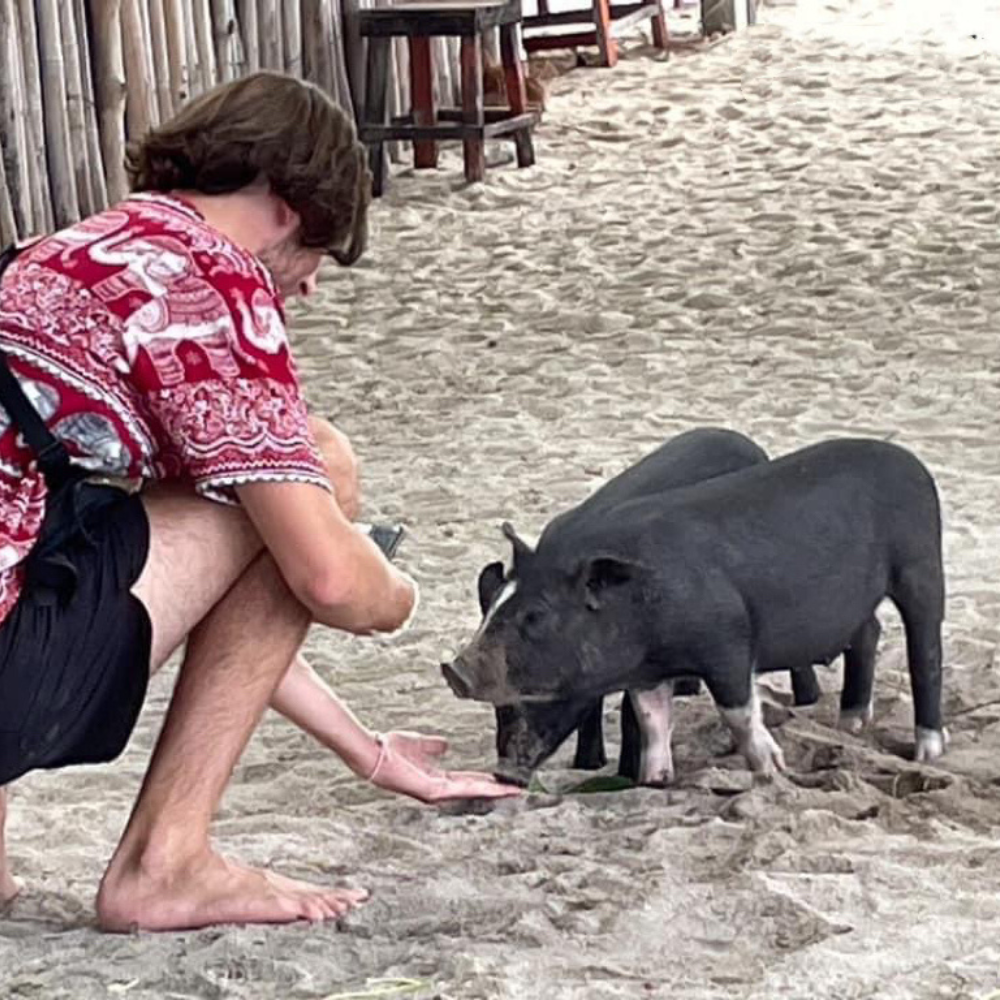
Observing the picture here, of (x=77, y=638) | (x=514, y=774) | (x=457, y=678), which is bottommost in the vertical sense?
(x=514, y=774)

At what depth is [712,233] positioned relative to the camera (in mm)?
9141

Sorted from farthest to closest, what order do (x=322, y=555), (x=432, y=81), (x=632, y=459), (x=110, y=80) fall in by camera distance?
(x=432, y=81), (x=110, y=80), (x=632, y=459), (x=322, y=555)

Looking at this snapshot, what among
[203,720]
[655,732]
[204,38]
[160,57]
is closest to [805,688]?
[655,732]

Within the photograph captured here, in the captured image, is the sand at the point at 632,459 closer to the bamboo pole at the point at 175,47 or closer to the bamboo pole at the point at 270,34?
Result: the bamboo pole at the point at 270,34

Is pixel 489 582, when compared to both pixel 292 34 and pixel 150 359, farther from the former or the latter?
pixel 292 34

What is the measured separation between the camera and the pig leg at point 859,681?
4.29 metres

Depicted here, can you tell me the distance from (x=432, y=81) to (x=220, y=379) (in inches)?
316

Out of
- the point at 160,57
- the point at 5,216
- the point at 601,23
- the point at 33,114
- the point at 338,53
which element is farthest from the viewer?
the point at 601,23

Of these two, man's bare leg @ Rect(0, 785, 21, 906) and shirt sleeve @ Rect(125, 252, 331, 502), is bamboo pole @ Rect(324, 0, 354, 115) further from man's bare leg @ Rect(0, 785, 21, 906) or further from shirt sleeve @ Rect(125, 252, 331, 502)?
shirt sleeve @ Rect(125, 252, 331, 502)

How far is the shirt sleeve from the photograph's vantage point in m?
2.92

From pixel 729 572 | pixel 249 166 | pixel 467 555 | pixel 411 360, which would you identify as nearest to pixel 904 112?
pixel 411 360

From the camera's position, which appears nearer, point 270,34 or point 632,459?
point 632,459

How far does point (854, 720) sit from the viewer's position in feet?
14.3

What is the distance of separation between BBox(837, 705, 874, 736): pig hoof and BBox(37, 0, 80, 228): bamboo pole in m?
5.27
